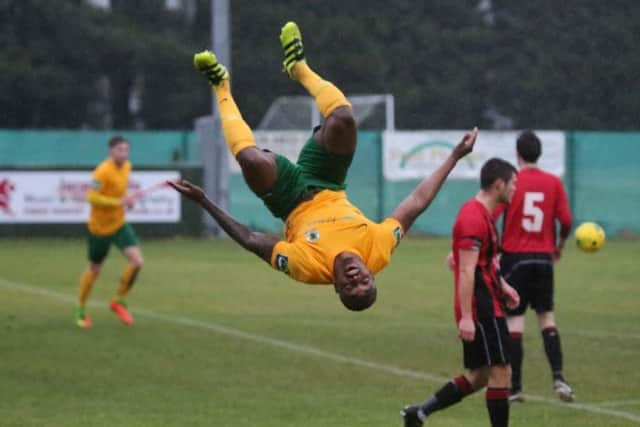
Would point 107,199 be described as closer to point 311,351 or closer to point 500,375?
point 311,351

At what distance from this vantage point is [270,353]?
1534 cm

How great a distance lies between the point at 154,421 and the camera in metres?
11.2

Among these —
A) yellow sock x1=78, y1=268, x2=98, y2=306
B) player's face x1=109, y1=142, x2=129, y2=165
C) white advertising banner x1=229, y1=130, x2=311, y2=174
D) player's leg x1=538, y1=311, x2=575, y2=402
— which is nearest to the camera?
player's leg x1=538, y1=311, x2=575, y2=402

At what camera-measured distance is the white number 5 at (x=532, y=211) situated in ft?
41.9

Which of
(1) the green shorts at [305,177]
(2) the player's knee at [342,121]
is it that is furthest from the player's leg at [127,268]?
(2) the player's knee at [342,121]

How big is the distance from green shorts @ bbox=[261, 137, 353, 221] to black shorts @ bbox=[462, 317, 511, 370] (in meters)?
1.43

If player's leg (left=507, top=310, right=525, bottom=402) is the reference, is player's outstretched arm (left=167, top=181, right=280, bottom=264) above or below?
above

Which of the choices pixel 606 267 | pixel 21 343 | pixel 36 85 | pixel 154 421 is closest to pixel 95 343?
pixel 21 343

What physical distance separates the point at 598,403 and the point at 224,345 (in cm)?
521

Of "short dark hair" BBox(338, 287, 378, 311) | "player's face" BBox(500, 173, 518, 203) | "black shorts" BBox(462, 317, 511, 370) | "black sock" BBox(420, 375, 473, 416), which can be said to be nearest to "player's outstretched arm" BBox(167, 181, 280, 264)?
"short dark hair" BBox(338, 287, 378, 311)

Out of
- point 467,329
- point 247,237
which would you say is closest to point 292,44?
point 247,237

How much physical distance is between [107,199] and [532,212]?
7.17m

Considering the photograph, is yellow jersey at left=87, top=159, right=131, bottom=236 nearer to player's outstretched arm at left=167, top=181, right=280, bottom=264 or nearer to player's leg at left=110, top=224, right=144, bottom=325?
player's leg at left=110, top=224, right=144, bottom=325

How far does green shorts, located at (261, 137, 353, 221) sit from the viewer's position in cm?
980
